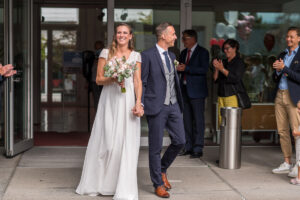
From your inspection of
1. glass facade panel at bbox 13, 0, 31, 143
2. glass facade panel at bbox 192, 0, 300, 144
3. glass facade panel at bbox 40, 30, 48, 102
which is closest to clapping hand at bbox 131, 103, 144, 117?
glass facade panel at bbox 13, 0, 31, 143

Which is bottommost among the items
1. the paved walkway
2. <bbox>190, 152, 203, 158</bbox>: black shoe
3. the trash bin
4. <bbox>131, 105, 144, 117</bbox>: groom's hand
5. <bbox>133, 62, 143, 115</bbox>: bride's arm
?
the paved walkway

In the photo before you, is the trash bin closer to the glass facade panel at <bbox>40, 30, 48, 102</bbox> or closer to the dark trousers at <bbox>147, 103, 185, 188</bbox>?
the dark trousers at <bbox>147, 103, 185, 188</bbox>

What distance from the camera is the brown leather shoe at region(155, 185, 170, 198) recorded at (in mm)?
4680

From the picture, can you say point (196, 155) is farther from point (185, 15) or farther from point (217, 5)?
point (217, 5)

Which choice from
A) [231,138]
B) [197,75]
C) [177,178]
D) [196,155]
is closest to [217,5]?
[197,75]

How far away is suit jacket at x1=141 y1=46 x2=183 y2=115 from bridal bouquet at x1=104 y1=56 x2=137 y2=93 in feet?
1.04

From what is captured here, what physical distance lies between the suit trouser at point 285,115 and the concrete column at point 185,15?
7.53ft

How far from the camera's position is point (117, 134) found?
4.64 m

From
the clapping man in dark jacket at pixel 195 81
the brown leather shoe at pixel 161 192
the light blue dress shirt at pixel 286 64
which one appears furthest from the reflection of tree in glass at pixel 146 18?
the brown leather shoe at pixel 161 192

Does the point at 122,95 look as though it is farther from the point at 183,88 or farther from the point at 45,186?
the point at 183,88

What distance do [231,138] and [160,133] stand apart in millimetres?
1702

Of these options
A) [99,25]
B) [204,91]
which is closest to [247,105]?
[204,91]

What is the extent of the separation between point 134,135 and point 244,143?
13.5 feet

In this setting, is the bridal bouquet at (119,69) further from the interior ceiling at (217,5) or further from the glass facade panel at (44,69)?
the glass facade panel at (44,69)
